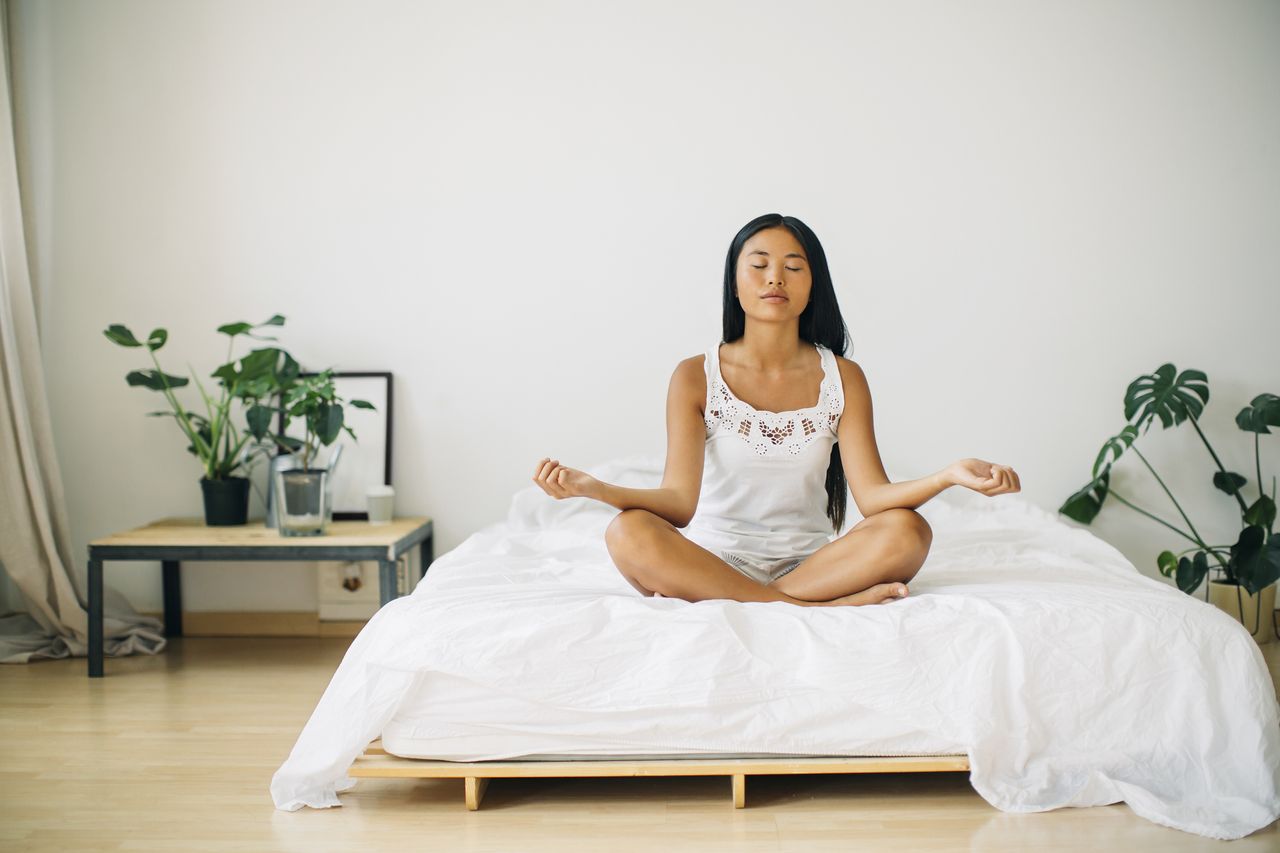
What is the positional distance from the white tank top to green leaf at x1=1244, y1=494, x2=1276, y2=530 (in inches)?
64.9

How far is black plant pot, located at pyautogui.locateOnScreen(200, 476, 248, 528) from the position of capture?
327cm

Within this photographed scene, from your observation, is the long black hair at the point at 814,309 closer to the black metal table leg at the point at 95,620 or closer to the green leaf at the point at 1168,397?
the green leaf at the point at 1168,397

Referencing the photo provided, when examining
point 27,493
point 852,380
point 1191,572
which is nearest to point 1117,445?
point 1191,572

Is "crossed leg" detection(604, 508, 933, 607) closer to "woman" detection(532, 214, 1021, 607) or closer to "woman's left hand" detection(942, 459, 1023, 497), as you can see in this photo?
"woman" detection(532, 214, 1021, 607)

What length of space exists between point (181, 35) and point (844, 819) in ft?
10.2

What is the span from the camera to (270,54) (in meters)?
3.44

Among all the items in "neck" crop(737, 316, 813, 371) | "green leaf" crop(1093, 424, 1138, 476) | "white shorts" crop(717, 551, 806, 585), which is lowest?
"white shorts" crop(717, 551, 806, 585)

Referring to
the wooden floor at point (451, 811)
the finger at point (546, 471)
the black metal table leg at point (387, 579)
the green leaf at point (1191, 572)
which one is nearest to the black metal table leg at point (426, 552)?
the black metal table leg at point (387, 579)

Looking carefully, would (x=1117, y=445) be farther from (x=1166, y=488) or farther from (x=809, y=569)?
(x=809, y=569)

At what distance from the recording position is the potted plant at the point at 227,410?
3.15 metres

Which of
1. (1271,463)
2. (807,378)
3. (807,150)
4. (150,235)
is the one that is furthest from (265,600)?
(1271,463)

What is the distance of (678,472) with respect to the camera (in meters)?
2.28

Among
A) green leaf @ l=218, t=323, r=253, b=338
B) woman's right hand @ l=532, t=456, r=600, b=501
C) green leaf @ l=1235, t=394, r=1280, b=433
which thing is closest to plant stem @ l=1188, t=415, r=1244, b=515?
green leaf @ l=1235, t=394, r=1280, b=433

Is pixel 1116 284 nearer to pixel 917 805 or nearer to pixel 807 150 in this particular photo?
pixel 807 150
